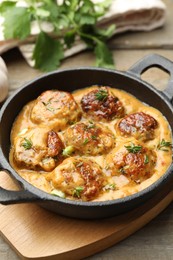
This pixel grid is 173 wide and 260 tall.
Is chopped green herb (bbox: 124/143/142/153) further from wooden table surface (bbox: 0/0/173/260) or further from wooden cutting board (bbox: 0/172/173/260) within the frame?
wooden table surface (bbox: 0/0/173/260)

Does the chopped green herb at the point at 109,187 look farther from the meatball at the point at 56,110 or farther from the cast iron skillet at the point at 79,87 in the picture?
the meatball at the point at 56,110

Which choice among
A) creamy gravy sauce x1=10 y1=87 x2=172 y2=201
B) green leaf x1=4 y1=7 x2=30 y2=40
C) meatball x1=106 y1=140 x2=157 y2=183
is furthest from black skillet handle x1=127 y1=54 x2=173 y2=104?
green leaf x1=4 y1=7 x2=30 y2=40

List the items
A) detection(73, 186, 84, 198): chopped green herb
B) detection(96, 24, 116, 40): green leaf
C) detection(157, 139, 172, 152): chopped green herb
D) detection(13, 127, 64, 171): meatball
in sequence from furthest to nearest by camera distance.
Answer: detection(96, 24, 116, 40): green leaf < detection(157, 139, 172, 152): chopped green herb < detection(13, 127, 64, 171): meatball < detection(73, 186, 84, 198): chopped green herb

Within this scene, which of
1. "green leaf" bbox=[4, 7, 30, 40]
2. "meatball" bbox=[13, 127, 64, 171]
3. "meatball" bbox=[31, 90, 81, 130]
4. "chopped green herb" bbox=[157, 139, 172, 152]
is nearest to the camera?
"meatball" bbox=[13, 127, 64, 171]

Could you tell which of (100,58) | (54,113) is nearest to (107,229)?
(54,113)

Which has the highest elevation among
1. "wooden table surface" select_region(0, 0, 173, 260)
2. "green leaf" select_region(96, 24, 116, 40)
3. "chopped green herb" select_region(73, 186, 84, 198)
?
"green leaf" select_region(96, 24, 116, 40)

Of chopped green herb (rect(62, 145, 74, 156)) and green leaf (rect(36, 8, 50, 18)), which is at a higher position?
green leaf (rect(36, 8, 50, 18))

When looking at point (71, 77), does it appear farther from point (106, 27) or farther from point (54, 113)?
point (106, 27)
